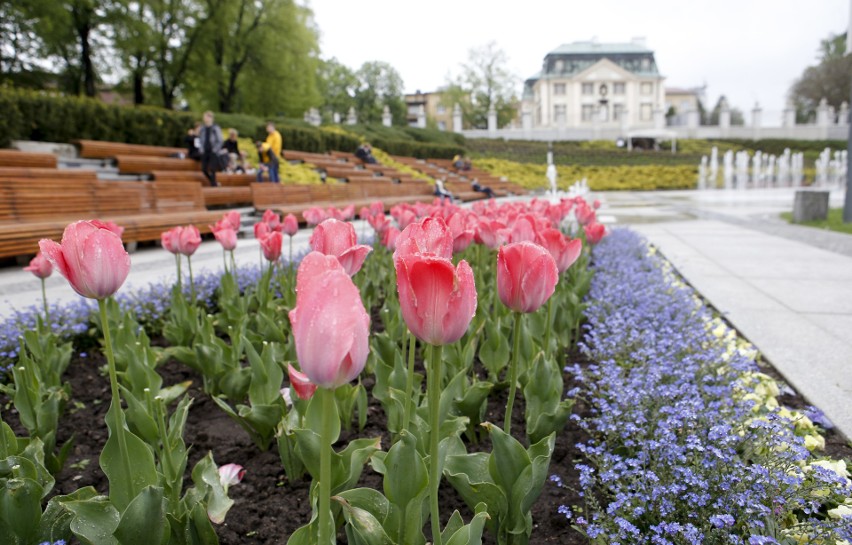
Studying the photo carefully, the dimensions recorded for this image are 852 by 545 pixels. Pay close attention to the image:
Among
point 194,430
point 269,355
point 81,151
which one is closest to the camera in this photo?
point 269,355

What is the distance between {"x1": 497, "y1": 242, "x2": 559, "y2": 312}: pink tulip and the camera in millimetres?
1285

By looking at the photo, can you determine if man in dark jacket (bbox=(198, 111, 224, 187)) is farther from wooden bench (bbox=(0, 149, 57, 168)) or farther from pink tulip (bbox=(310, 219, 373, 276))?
pink tulip (bbox=(310, 219, 373, 276))

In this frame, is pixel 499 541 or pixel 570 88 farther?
pixel 570 88

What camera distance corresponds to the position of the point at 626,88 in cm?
6956

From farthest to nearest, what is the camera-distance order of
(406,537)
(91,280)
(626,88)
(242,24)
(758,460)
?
(626,88), (242,24), (758,460), (91,280), (406,537)

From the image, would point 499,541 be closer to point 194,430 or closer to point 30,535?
point 30,535

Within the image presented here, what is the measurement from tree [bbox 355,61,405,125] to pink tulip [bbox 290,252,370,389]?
234 ft

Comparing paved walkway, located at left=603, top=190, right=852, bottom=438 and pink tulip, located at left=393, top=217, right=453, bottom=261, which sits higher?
pink tulip, located at left=393, top=217, right=453, bottom=261

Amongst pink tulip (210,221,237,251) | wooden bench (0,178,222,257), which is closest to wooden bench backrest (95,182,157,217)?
wooden bench (0,178,222,257)

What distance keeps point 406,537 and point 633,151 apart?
4322 cm

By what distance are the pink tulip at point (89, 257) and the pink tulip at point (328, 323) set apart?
2.34ft

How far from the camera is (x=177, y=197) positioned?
31.1ft

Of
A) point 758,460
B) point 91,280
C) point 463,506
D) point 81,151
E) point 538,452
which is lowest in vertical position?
point 463,506

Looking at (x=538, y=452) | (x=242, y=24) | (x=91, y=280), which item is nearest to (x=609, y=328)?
(x=538, y=452)
